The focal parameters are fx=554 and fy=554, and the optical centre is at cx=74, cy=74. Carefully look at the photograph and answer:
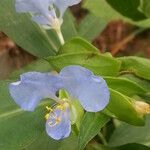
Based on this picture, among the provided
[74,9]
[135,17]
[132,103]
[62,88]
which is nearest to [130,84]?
[132,103]

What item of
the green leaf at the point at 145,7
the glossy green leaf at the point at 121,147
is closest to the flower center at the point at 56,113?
the glossy green leaf at the point at 121,147

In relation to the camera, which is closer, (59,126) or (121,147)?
(59,126)

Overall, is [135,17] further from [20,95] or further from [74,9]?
[74,9]

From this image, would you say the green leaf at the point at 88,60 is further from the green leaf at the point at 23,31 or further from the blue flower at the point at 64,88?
the green leaf at the point at 23,31

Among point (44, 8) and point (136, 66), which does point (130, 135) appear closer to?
point (136, 66)

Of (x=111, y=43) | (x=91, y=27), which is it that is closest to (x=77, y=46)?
(x=91, y=27)

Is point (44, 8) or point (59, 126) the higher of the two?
point (44, 8)
